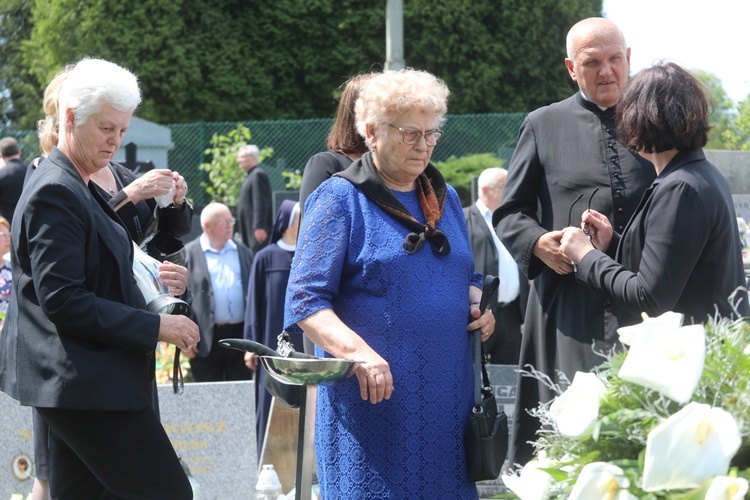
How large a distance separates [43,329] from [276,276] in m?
4.21

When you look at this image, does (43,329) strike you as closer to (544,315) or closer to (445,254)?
(445,254)

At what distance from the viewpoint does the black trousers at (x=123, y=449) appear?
341cm

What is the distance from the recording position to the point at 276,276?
25.1 feet

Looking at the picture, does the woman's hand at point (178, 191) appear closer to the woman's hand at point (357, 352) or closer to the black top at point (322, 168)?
the black top at point (322, 168)

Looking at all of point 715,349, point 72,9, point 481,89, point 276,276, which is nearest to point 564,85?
point 481,89

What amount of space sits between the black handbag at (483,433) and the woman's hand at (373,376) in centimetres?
38

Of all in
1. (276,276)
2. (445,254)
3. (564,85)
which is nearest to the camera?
(445,254)

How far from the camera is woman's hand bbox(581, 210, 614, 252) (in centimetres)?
387

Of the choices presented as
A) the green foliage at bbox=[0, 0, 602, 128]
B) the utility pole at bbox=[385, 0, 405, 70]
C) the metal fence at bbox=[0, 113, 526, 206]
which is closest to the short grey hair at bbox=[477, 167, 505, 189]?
the metal fence at bbox=[0, 113, 526, 206]

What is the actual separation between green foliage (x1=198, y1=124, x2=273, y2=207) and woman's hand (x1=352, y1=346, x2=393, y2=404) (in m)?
11.6

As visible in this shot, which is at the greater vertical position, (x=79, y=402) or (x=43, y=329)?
(x=43, y=329)

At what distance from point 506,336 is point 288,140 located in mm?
7619

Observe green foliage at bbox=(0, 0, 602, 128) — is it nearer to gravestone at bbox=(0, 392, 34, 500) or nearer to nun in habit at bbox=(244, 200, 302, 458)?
nun in habit at bbox=(244, 200, 302, 458)

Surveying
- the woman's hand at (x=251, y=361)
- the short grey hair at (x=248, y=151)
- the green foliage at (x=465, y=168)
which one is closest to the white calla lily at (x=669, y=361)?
the woman's hand at (x=251, y=361)
